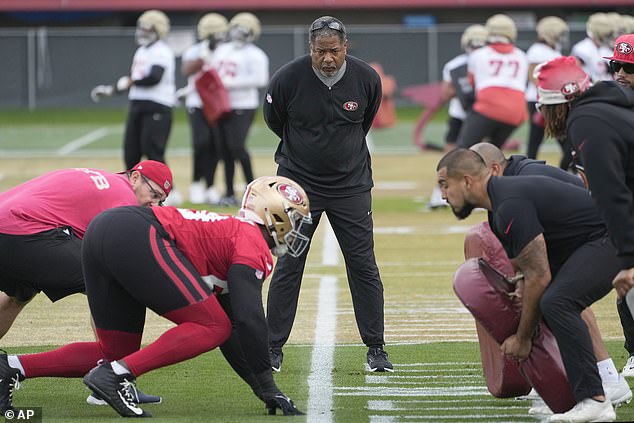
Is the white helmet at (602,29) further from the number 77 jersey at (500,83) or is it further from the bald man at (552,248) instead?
the bald man at (552,248)

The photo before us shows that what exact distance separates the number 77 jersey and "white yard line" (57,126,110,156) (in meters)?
10.3

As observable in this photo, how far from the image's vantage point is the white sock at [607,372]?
247 inches

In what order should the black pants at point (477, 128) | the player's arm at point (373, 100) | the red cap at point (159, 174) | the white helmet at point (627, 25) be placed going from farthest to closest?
the white helmet at point (627, 25), the black pants at point (477, 128), the player's arm at point (373, 100), the red cap at point (159, 174)

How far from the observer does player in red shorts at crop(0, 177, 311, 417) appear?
5922 mm

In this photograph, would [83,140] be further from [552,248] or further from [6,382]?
[552,248]

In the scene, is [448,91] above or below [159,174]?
below

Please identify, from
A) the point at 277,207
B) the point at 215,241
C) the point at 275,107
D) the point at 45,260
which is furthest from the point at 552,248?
the point at 45,260

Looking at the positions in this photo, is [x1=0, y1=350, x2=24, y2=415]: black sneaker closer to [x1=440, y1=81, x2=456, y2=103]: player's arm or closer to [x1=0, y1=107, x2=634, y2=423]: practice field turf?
[x1=0, y1=107, x2=634, y2=423]: practice field turf

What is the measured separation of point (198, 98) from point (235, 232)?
9.97 meters

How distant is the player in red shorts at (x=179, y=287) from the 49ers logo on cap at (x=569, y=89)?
1.34 m

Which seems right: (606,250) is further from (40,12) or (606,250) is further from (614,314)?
(40,12)

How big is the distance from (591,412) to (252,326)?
62.1 inches

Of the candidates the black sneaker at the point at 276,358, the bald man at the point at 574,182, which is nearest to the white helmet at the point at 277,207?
the bald man at the point at 574,182

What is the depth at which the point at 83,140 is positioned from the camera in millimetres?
25344
